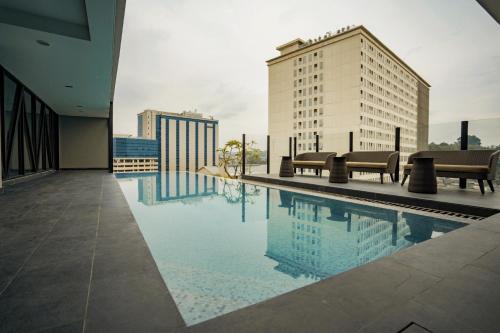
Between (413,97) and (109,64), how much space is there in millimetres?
69775

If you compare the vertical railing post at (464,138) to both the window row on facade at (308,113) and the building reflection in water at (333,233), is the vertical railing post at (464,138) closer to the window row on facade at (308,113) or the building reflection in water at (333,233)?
the building reflection in water at (333,233)

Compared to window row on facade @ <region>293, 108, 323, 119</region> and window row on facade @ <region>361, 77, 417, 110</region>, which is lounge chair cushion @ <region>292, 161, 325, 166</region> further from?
window row on facade @ <region>361, 77, 417, 110</region>

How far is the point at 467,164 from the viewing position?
15.2 ft

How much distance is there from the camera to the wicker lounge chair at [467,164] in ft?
13.3

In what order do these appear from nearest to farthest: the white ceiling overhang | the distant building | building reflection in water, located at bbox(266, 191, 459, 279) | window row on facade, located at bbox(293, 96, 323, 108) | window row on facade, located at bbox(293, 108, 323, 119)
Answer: building reflection in water, located at bbox(266, 191, 459, 279) < the white ceiling overhang < window row on facade, located at bbox(293, 108, 323, 119) < window row on facade, located at bbox(293, 96, 323, 108) < the distant building

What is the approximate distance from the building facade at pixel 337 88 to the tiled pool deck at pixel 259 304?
31.9 metres

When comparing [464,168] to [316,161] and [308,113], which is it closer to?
[316,161]

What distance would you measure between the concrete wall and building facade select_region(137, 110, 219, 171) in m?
55.0

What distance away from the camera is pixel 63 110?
1051 centimetres

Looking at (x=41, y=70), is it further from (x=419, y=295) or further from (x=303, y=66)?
(x=303, y=66)

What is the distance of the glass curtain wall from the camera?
18.2 ft

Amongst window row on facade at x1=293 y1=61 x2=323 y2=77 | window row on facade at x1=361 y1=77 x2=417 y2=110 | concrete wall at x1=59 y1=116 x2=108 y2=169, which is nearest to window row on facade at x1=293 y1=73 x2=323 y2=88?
window row on facade at x1=293 y1=61 x2=323 y2=77

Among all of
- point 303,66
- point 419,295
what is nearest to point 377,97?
point 303,66

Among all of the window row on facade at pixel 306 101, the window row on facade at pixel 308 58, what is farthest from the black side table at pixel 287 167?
the window row on facade at pixel 308 58
